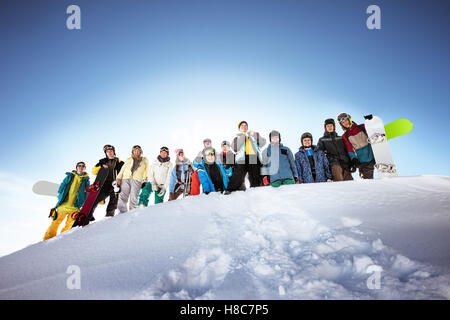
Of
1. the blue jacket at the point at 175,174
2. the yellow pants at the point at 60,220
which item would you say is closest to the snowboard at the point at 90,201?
the yellow pants at the point at 60,220

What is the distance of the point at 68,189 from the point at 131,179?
1.83 meters

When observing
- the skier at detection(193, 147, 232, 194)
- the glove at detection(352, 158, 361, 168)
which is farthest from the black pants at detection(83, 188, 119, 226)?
the glove at detection(352, 158, 361, 168)

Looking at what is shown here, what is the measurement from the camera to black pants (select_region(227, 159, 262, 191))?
4574 mm

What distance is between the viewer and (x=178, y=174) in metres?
5.96

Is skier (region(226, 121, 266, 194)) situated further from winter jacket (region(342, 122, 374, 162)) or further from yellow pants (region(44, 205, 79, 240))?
yellow pants (region(44, 205, 79, 240))

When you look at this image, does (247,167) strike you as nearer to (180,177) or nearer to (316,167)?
(316,167)

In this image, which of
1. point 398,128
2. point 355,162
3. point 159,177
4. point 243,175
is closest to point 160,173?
point 159,177

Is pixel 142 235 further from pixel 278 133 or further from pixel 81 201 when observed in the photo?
pixel 81 201

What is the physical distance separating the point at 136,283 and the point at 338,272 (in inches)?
64.0

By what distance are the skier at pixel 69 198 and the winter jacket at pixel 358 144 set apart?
7.11 metres
